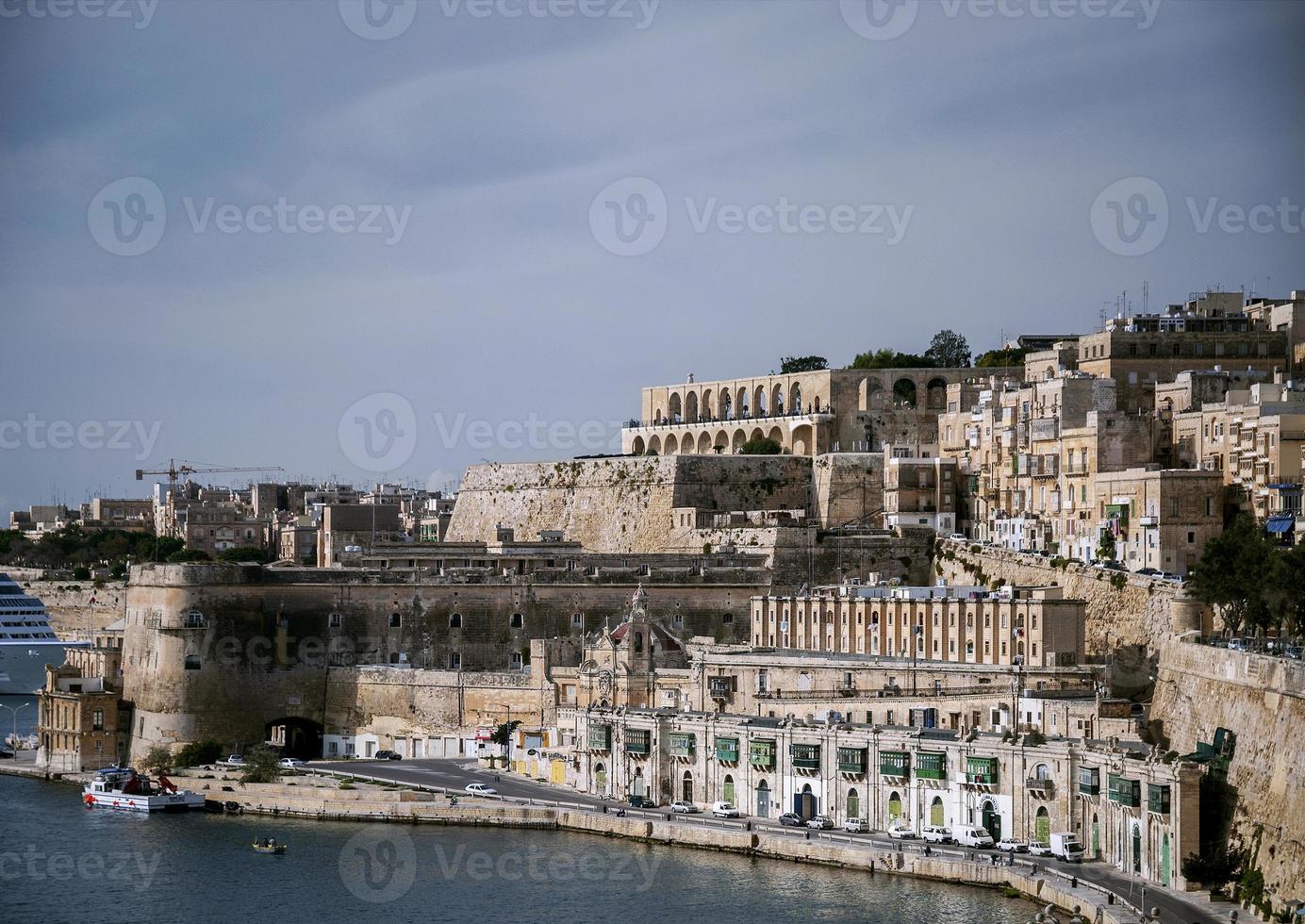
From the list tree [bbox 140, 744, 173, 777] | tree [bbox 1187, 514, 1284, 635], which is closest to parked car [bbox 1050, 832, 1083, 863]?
tree [bbox 1187, 514, 1284, 635]

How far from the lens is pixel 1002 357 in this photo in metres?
80.8

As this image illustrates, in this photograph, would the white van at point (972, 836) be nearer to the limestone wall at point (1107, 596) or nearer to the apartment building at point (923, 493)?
the limestone wall at point (1107, 596)

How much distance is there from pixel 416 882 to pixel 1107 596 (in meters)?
19.4

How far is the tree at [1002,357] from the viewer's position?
79.6 meters

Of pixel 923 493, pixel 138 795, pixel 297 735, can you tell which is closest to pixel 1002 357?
pixel 923 493

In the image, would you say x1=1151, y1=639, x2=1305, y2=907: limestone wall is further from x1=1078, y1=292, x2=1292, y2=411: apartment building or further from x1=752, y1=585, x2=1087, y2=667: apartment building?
x1=1078, y1=292, x2=1292, y2=411: apartment building

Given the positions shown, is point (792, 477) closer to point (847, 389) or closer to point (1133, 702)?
point (847, 389)

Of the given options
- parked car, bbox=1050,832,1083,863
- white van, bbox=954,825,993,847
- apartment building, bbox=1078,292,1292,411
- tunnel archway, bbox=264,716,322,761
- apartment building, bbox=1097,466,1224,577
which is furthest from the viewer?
apartment building, bbox=1078,292,1292,411

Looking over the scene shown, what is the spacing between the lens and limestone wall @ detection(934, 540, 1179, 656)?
54.3m

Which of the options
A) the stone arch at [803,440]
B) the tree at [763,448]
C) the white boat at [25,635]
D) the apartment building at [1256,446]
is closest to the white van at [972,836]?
the apartment building at [1256,446]

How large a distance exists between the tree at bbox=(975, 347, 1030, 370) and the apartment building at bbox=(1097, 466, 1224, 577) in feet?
66.2

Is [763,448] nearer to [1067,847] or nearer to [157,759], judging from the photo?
[157,759]

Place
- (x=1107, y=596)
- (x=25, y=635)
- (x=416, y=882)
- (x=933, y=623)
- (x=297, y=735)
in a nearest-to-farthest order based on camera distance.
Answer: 1. (x=416, y=882)
2. (x=1107, y=596)
3. (x=933, y=623)
4. (x=297, y=735)
5. (x=25, y=635)

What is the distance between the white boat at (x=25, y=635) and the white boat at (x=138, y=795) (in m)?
44.8
